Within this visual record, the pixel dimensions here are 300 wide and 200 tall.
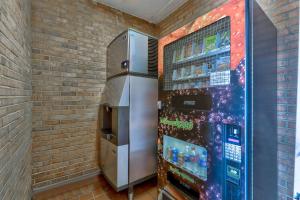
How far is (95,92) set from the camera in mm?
2678

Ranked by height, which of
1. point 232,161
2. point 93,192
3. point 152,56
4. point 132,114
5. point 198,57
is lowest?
point 93,192

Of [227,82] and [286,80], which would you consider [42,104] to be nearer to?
[227,82]

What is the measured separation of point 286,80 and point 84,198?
8.99ft

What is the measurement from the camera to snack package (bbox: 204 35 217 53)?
108cm

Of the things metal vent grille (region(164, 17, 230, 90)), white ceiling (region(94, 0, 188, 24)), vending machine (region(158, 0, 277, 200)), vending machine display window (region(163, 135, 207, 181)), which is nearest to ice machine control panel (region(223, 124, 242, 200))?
vending machine (region(158, 0, 277, 200))

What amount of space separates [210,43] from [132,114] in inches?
52.5

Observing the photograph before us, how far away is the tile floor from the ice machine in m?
0.23

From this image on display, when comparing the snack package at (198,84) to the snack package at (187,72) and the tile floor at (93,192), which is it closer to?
the snack package at (187,72)

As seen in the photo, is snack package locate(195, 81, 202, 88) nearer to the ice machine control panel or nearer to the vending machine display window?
the ice machine control panel

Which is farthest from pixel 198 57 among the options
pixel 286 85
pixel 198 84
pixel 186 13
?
pixel 186 13

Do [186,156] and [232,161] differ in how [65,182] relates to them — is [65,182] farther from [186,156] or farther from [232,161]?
[232,161]

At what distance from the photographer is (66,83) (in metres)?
2.42

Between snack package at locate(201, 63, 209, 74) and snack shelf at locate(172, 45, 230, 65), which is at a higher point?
snack shelf at locate(172, 45, 230, 65)

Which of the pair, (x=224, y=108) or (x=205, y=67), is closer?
(x=224, y=108)
